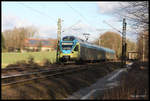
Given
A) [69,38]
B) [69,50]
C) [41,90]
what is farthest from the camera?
[69,38]

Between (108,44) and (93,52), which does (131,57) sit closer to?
(93,52)

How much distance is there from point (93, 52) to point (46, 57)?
29.2ft

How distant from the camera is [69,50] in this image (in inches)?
1232

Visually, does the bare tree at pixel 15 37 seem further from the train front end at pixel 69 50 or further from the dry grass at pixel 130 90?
the dry grass at pixel 130 90

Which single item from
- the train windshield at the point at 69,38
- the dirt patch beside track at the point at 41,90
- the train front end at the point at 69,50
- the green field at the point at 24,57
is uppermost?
the train windshield at the point at 69,38

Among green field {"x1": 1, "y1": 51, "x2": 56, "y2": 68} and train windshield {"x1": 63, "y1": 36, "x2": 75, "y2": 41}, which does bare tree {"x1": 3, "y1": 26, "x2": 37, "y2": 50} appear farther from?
train windshield {"x1": 63, "y1": 36, "x2": 75, "y2": 41}

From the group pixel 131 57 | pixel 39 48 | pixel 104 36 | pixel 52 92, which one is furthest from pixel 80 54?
pixel 39 48

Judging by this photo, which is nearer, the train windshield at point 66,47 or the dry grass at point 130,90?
the dry grass at point 130,90

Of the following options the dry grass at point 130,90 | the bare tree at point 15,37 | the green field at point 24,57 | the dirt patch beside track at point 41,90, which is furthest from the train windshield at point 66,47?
the bare tree at point 15,37

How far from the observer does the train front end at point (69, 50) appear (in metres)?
31.3

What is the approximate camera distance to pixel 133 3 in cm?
821

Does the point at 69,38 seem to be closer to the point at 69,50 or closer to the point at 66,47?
the point at 66,47

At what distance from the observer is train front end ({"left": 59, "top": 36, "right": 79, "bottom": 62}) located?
103 ft

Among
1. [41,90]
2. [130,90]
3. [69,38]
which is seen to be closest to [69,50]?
[69,38]
